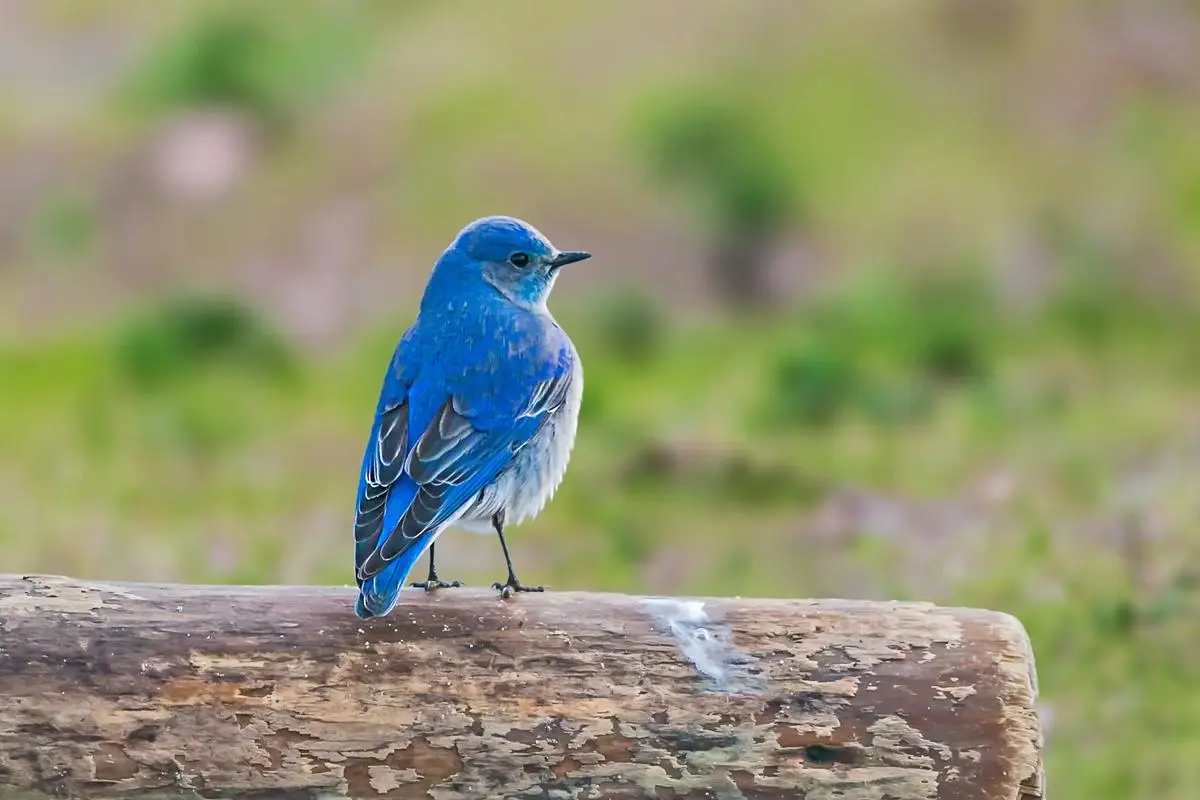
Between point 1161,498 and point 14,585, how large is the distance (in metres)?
5.92

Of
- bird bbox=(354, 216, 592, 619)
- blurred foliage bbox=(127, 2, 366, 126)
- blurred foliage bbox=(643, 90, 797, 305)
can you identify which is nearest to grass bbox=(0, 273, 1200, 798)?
blurred foliage bbox=(643, 90, 797, 305)

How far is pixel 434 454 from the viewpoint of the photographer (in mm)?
4887

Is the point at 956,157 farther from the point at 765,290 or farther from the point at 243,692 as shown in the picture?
the point at 243,692

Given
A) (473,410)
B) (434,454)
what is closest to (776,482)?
(473,410)

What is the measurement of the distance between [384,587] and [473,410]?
86cm

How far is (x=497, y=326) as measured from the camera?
537 centimetres

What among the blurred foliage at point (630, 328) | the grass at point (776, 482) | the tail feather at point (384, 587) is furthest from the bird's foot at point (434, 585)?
the blurred foliage at point (630, 328)

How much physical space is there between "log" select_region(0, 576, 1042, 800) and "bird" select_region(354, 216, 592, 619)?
0.30 m

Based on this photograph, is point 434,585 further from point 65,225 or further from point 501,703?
point 65,225

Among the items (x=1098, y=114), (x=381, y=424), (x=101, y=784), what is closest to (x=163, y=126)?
(x=1098, y=114)

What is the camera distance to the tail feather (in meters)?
4.31

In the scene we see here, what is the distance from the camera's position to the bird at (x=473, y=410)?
477cm

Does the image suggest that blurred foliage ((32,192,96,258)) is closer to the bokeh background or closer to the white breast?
the bokeh background

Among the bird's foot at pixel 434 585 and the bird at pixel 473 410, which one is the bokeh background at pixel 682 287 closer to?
the bird at pixel 473 410
